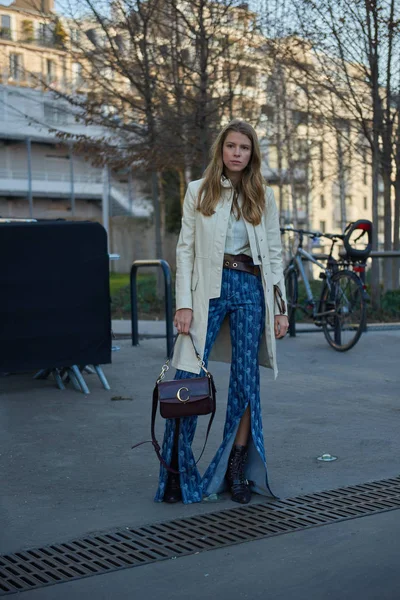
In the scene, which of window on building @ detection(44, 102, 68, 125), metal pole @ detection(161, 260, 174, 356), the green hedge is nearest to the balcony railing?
window on building @ detection(44, 102, 68, 125)

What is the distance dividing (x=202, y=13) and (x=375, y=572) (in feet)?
38.8

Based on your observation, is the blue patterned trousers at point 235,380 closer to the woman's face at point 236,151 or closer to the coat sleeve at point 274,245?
the coat sleeve at point 274,245

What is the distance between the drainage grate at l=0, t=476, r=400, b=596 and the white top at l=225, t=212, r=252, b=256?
1.28 meters

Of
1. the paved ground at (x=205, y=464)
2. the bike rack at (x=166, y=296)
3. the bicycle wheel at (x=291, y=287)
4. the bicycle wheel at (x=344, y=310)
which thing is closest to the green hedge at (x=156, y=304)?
the bicycle wheel at (x=291, y=287)

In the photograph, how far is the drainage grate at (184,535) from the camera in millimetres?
3809

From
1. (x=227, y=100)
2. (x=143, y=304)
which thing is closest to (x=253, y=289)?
(x=227, y=100)

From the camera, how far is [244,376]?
188 inches

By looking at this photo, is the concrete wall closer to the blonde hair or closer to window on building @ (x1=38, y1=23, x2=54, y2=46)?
window on building @ (x1=38, y1=23, x2=54, y2=46)

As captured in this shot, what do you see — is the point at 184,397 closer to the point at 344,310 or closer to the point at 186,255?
the point at 186,255

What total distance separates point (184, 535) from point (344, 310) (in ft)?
20.1

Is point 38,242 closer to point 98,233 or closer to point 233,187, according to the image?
point 98,233

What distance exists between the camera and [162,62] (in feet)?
53.8

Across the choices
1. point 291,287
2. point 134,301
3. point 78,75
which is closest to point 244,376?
point 134,301

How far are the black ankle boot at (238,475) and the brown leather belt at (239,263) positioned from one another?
905 mm
